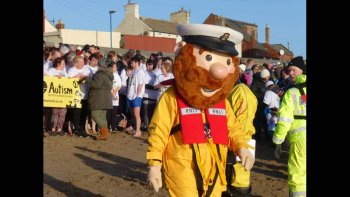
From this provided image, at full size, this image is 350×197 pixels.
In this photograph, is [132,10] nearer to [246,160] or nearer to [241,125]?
[241,125]

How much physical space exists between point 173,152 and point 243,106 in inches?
55.4

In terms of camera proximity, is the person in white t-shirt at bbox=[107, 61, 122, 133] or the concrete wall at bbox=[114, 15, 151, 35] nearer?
the person in white t-shirt at bbox=[107, 61, 122, 133]

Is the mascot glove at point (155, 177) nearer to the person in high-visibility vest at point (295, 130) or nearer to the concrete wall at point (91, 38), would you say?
the person in high-visibility vest at point (295, 130)

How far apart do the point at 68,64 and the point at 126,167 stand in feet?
13.0

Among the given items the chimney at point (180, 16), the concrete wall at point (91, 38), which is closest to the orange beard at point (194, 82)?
the concrete wall at point (91, 38)

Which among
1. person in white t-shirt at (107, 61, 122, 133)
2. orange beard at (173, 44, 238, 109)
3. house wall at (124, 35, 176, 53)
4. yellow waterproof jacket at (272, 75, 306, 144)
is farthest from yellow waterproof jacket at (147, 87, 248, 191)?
Result: house wall at (124, 35, 176, 53)

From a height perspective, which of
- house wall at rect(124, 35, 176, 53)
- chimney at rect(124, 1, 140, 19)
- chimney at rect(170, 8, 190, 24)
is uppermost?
chimney at rect(124, 1, 140, 19)

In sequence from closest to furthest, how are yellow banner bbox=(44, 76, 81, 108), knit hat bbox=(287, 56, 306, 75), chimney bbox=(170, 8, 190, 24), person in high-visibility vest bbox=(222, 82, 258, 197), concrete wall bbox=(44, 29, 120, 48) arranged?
person in high-visibility vest bbox=(222, 82, 258, 197), knit hat bbox=(287, 56, 306, 75), yellow banner bbox=(44, 76, 81, 108), concrete wall bbox=(44, 29, 120, 48), chimney bbox=(170, 8, 190, 24)

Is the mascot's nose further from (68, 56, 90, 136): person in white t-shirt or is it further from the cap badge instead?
(68, 56, 90, 136): person in white t-shirt

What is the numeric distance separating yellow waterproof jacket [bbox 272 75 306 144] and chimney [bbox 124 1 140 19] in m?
51.9

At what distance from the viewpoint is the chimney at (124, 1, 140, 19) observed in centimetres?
5699

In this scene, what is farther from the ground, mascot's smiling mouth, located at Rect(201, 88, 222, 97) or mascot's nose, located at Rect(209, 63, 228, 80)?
mascot's nose, located at Rect(209, 63, 228, 80)

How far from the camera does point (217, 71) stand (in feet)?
14.3
